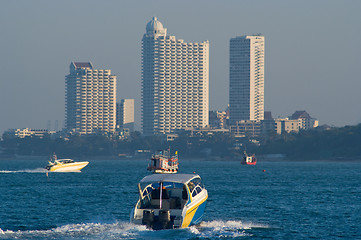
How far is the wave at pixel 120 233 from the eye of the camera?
46.6 m

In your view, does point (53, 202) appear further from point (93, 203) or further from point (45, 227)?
point (45, 227)

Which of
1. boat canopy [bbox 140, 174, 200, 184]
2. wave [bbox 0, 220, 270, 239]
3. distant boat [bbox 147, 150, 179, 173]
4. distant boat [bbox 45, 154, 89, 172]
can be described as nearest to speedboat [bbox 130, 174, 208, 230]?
Answer: boat canopy [bbox 140, 174, 200, 184]

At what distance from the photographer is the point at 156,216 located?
4834 cm

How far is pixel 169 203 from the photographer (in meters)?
50.4

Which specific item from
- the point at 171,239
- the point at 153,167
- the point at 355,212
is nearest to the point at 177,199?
the point at 171,239

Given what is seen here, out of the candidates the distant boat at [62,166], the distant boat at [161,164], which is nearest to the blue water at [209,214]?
the distant boat at [62,166]

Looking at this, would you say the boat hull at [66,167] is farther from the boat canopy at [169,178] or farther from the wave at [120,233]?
the wave at [120,233]

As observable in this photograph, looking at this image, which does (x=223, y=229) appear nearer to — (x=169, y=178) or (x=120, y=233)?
(x=169, y=178)

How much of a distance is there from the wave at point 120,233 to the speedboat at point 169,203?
68cm

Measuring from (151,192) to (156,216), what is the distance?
3.55 meters

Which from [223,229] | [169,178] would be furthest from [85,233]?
[223,229]

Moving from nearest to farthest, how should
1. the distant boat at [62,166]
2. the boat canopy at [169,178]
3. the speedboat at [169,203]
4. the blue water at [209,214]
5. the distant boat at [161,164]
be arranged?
the speedboat at [169,203] → the blue water at [209,214] → the boat canopy at [169,178] → the distant boat at [62,166] → the distant boat at [161,164]

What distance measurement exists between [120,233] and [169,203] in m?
4.75

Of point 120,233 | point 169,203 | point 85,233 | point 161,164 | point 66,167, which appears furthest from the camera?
point 161,164
